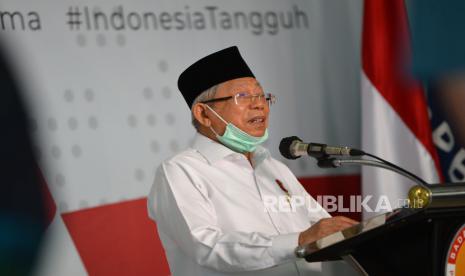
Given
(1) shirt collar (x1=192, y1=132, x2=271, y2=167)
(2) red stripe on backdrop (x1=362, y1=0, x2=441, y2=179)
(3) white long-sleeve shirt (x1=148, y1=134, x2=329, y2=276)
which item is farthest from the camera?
(2) red stripe on backdrop (x1=362, y1=0, x2=441, y2=179)

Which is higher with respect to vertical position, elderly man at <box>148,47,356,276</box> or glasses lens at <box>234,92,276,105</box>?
glasses lens at <box>234,92,276,105</box>

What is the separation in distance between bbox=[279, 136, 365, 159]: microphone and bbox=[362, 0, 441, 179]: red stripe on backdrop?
7.14 feet

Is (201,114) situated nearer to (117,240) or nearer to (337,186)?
(117,240)

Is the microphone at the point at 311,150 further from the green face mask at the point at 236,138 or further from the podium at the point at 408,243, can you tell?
the green face mask at the point at 236,138

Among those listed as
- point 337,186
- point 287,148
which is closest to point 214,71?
point 287,148

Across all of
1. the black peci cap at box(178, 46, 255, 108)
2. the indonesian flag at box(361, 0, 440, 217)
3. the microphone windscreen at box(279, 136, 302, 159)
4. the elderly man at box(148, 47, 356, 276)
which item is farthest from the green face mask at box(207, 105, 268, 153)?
the indonesian flag at box(361, 0, 440, 217)

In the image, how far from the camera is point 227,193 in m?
Answer: 2.81

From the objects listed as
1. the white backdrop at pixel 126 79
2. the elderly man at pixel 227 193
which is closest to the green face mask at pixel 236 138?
the elderly man at pixel 227 193

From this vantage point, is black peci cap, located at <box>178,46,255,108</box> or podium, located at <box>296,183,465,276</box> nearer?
podium, located at <box>296,183,465,276</box>

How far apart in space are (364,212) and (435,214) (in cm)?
258

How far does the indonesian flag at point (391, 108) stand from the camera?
4504mm

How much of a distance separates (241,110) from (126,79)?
1090 mm

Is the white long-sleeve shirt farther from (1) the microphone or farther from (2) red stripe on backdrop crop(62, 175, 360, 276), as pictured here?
(2) red stripe on backdrop crop(62, 175, 360, 276)

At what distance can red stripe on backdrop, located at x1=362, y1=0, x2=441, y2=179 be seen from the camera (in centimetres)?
450
